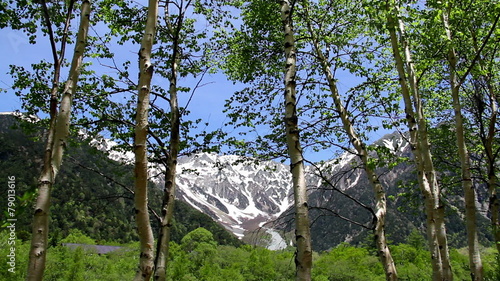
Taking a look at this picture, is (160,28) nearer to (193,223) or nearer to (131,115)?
(131,115)

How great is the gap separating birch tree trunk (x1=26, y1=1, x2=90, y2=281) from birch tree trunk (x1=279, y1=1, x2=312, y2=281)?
9.47ft

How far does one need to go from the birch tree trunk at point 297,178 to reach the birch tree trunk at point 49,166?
2.89m

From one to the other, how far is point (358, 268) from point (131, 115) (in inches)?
1841

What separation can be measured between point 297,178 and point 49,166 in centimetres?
304

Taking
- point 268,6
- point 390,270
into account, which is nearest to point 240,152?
point 268,6

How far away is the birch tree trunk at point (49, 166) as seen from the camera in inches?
150

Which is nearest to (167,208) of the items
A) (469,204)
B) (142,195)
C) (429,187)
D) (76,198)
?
(142,195)

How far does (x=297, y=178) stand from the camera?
425cm

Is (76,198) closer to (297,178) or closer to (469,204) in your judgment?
(469,204)

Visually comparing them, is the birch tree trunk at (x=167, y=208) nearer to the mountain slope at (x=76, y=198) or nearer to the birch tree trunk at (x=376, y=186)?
the birch tree trunk at (x=376, y=186)

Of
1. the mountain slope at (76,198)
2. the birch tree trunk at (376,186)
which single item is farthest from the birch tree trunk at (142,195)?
the mountain slope at (76,198)

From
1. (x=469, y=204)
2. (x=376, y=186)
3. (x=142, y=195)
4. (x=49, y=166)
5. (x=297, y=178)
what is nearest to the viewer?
(x=142, y=195)

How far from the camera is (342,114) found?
7730 mm

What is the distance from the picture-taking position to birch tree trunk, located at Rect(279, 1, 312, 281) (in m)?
3.80
